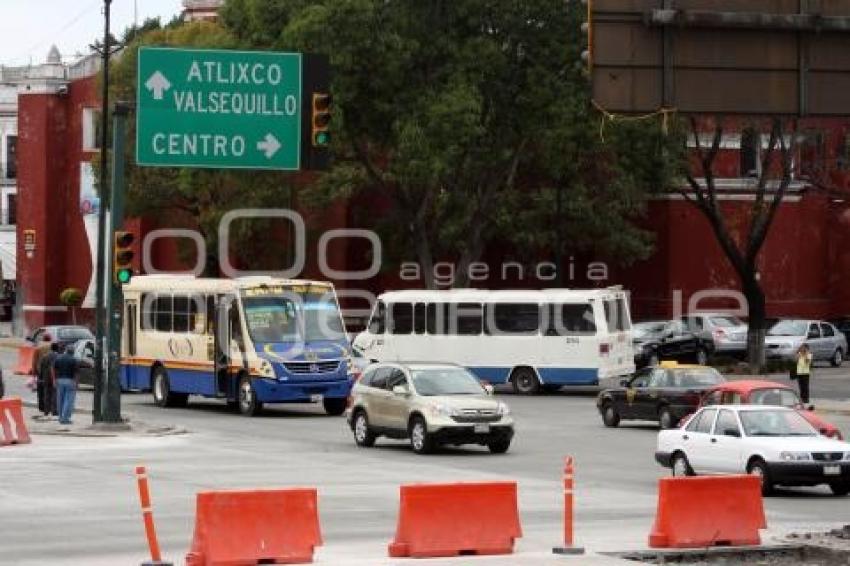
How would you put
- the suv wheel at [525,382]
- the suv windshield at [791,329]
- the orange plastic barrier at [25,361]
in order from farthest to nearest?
1. the suv windshield at [791,329]
2. the orange plastic barrier at [25,361]
3. the suv wheel at [525,382]

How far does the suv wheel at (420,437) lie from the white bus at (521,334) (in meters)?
19.5

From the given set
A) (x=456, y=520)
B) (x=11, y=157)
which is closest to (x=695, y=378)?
(x=456, y=520)

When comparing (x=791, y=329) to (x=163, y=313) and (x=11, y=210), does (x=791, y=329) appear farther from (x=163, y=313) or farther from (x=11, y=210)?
(x=11, y=210)

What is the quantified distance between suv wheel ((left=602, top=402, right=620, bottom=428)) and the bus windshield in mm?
6791

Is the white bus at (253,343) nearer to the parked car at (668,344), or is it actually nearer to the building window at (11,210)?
the parked car at (668,344)

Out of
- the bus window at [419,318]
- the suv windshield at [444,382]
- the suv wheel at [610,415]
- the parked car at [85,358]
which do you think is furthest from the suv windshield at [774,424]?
the parked car at [85,358]

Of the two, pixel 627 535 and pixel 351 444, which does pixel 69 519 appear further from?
pixel 351 444

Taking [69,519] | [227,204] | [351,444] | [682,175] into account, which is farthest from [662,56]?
[227,204]

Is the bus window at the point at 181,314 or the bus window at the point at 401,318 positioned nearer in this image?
the bus window at the point at 181,314

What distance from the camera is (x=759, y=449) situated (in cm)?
2645

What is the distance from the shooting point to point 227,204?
224 ft

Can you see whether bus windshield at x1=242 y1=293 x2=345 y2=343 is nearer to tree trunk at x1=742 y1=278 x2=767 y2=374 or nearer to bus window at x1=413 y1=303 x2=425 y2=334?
bus window at x1=413 y1=303 x2=425 y2=334

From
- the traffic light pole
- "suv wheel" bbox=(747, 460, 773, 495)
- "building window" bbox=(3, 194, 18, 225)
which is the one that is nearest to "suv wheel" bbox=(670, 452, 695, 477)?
"suv wheel" bbox=(747, 460, 773, 495)

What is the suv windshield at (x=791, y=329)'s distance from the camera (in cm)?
6475
